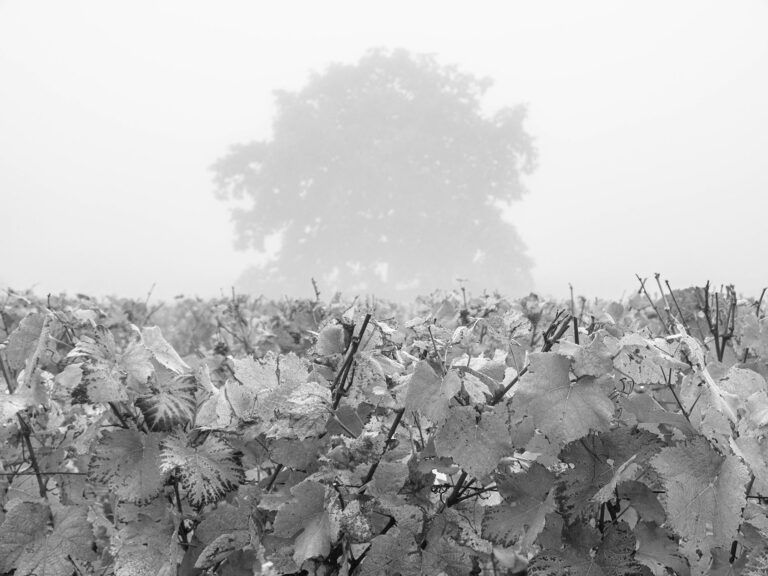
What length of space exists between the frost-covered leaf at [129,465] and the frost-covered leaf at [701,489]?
33.2 inches

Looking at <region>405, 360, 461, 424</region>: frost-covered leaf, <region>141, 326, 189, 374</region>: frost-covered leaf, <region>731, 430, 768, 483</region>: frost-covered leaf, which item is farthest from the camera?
<region>141, 326, 189, 374</region>: frost-covered leaf

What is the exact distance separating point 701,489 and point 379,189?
41.1m

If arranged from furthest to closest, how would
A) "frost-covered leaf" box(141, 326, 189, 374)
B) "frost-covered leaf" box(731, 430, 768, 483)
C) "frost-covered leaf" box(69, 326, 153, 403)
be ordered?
"frost-covered leaf" box(141, 326, 189, 374)
"frost-covered leaf" box(69, 326, 153, 403)
"frost-covered leaf" box(731, 430, 768, 483)

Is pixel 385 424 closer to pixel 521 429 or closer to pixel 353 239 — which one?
pixel 521 429

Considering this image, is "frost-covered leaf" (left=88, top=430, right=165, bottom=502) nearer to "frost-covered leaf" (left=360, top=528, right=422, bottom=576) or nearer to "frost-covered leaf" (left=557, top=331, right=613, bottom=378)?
"frost-covered leaf" (left=360, top=528, right=422, bottom=576)

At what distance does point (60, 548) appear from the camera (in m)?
1.21

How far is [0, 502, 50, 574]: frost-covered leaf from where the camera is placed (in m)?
1.21

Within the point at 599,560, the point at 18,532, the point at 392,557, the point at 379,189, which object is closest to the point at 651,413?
the point at 599,560

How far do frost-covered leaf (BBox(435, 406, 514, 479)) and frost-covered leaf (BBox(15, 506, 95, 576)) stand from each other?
82 centimetres

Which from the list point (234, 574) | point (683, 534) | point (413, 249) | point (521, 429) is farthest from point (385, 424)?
point (413, 249)

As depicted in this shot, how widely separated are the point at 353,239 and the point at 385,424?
40505 millimetres

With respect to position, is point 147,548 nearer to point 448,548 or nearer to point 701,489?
point 448,548

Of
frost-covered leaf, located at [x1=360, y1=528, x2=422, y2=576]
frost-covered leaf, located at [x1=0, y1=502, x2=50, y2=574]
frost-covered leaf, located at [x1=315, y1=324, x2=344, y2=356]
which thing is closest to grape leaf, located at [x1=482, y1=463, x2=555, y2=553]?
frost-covered leaf, located at [x1=360, y1=528, x2=422, y2=576]

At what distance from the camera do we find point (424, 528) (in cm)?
97
